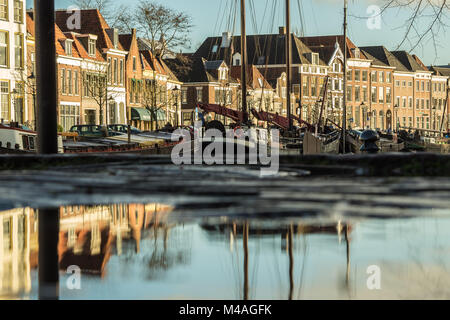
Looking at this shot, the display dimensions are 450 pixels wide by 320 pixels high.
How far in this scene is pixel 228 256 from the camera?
454 centimetres

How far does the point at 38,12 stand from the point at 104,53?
218 feet

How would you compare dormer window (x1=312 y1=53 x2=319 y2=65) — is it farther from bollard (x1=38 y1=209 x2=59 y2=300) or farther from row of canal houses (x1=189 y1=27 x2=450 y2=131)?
bollard (x1=38 y1=209 x2=59 y2=300)

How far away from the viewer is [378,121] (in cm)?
14988

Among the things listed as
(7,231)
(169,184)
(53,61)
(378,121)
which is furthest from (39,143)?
(378,121)

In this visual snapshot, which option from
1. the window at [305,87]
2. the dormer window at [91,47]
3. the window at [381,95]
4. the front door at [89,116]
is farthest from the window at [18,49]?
the window at [381,95]

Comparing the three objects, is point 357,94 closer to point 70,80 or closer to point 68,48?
point 70,80

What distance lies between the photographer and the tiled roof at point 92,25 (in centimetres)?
7419

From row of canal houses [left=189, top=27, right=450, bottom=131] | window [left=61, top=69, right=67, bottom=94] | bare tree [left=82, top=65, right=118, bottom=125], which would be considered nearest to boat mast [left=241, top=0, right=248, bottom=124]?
bare tree [left=82, top=65, right=118, bottom=125]

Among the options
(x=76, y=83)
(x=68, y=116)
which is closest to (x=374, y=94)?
(x=76, y=83)

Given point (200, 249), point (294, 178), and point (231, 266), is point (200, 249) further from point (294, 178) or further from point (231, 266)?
point (294, 178)

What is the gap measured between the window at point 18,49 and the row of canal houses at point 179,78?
0.22 ft

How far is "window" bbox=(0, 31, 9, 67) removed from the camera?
2149 inches

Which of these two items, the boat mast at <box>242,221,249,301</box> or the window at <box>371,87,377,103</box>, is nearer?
the boat mast at <box>242,221,249,301</box>

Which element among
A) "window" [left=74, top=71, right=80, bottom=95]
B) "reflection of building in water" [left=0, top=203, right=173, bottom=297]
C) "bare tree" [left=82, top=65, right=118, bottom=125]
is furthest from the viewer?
"window" [left=74, top=71, right=80, bottom=95]
